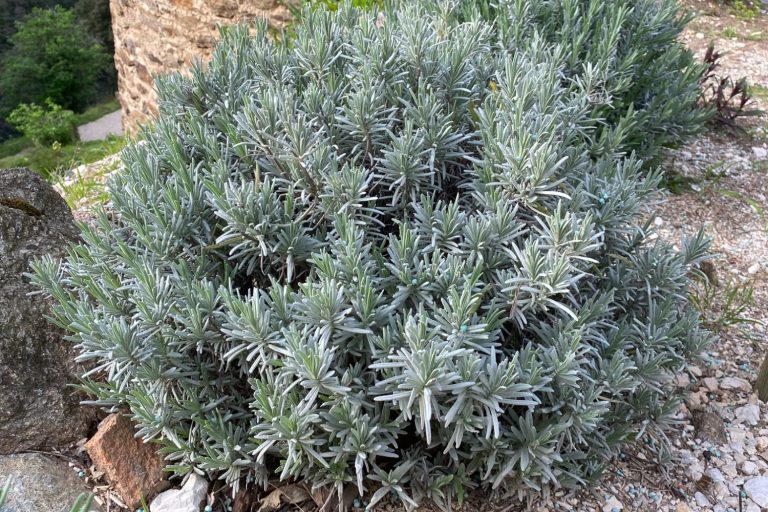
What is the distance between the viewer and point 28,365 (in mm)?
2414

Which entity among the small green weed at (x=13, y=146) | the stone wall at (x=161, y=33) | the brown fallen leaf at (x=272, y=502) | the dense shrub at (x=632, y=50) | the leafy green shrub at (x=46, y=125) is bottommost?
the small green weed at (x=13, y=146)

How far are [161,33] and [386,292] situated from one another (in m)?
6.29

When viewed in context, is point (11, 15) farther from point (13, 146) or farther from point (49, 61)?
point (13, 146)

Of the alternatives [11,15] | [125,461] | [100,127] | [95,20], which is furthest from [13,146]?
[125,461]

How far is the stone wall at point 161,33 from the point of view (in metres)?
6.48

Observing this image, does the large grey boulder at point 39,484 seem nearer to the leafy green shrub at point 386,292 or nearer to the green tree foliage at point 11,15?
the leafy green shrub at point 386,292

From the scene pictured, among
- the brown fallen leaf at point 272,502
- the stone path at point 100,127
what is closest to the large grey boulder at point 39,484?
the brown fallen leaf at point 272,502

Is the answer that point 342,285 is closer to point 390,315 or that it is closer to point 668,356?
point 390,315

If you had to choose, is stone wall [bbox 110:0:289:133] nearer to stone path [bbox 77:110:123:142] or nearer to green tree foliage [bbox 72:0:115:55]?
stone path [bbox 77:110:123:142]

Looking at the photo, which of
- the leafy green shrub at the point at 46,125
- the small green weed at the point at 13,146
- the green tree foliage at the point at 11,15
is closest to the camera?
the leafy green shrub at the point at 46,125

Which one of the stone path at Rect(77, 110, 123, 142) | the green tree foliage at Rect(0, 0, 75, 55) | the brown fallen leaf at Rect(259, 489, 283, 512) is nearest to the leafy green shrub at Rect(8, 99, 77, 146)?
the stone path at Rect(77, 110, 123, 142)

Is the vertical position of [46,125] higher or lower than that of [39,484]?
lower

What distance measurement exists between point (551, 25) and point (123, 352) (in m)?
2.79

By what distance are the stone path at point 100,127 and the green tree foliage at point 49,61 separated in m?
3.18
